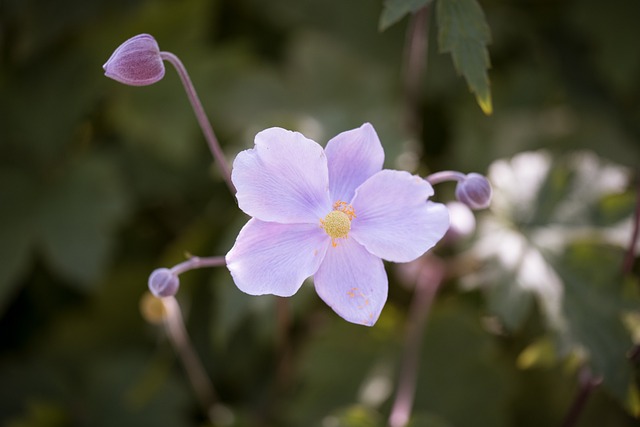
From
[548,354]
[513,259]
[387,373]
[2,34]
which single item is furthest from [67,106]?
[548,354]

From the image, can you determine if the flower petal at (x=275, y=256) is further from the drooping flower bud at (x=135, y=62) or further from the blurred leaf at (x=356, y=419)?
the blurred leaf at (x=356, y=419)

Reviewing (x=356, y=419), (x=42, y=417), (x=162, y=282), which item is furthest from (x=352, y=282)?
(x=42, y=417)

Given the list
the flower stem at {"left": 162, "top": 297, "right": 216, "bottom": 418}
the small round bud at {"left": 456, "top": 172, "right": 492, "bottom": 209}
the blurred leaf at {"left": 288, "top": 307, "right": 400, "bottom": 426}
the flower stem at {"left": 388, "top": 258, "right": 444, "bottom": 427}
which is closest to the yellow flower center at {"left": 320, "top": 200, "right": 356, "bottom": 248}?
the small round bud at {"left": 456, "top": 172, "right": 492, "bottom": 209}

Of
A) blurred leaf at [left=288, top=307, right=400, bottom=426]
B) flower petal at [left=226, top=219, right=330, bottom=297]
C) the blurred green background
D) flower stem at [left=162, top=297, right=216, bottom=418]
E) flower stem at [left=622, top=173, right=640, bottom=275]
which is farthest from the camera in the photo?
flower stem at [left=162, top=297, right=216, bottom=418]

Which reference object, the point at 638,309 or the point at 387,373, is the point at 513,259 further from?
the point at 387,373

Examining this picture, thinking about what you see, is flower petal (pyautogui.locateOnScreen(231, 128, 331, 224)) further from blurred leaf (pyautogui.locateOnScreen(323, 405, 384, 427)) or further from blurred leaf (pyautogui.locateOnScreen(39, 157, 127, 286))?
blurred leaf (pyautogui.locateOnScreen(39, 157, 127, 286))

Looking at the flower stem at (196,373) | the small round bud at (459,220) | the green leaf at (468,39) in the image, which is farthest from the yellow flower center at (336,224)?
the flower stem at (196,373)

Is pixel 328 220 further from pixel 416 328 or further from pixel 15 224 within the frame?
pixel 15 224

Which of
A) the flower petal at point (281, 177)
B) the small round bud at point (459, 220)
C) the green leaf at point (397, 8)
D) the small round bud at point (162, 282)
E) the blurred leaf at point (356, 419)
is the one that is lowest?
the blurred leaf at point (356, 419)
